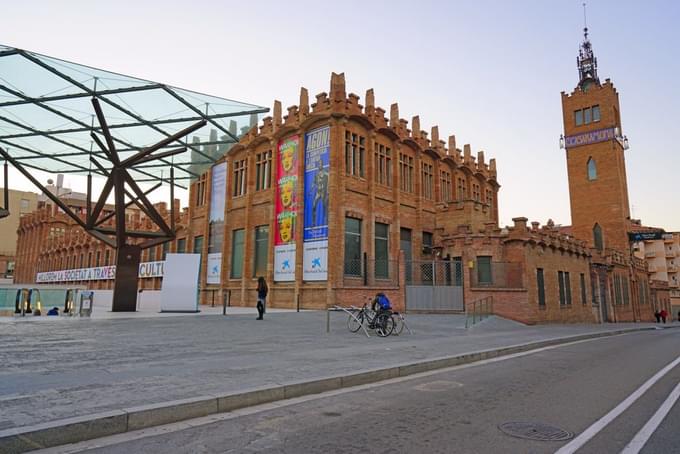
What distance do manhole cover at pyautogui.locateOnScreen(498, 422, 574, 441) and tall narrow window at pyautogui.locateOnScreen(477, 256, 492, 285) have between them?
19975 mm

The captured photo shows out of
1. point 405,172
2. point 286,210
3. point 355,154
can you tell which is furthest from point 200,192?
point 405,172

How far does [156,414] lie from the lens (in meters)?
4.94

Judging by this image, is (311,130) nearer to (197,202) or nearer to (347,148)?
(347,148)

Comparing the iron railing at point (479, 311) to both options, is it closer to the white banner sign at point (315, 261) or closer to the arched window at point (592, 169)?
the white banner sign at point (315, 261)

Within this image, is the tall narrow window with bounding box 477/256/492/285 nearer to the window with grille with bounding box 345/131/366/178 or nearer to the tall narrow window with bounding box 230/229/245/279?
the window with grille with bounding box 345/131/366/178

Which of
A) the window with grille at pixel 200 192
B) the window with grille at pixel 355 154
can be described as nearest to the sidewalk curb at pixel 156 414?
the window with grille at pixel 355 154

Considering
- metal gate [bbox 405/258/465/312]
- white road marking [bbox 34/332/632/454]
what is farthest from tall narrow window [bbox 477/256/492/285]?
white road marking [bbox 34/332/632/454]

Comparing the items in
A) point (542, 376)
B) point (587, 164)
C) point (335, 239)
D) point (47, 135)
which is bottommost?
point (542, 376)

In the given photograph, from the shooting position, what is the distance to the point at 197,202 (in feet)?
117

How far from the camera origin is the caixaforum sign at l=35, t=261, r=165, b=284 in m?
39.2

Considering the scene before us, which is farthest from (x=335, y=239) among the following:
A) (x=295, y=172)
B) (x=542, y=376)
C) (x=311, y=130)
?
(x=542, y=376)

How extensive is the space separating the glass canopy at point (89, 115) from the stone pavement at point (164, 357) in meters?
8.26

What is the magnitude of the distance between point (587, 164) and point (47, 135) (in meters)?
48.3

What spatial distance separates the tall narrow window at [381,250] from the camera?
2591 centimetres
